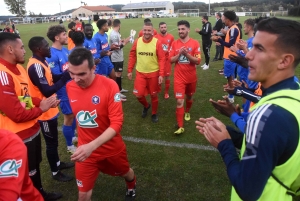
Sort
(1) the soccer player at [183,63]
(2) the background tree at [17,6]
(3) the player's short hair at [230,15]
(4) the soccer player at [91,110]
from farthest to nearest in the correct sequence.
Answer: (2) the background tree at [17,6]
(3) the player's short hair at [230,15]
(1) the soccer player at [183,63]
(4) the soccer player at [91,110]

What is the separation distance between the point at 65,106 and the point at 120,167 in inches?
83.7

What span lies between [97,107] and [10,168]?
4.41ft

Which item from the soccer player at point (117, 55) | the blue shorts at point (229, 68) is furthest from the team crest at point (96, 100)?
the blue shorts at point (229, 68)

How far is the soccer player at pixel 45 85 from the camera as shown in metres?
3.48

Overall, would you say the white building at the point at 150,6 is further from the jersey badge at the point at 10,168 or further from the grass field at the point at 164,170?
the jersey badge at the point at 10,168

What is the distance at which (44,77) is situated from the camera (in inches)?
139

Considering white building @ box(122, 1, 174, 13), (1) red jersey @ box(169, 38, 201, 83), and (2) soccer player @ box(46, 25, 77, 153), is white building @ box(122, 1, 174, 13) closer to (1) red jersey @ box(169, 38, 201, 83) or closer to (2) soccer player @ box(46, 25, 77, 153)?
(1) red jersey @ box(169, 38, 201, 83)

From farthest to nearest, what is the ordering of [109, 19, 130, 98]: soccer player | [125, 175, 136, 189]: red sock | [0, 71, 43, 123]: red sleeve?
[109, 19, 130, 98]: soccer player < [125, 175, 136, 189]: red sock < [0, 71, 43, 123]: red sleeve

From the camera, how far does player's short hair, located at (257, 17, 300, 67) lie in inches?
54.1

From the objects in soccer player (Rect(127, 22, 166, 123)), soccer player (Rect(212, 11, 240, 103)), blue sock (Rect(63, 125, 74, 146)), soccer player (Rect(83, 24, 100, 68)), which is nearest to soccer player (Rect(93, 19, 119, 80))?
soccer player (Rect(83, 24, 100, 68))

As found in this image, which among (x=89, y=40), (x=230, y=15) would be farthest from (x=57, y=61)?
(x=230, y=15)

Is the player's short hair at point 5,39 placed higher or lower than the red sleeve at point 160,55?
higher

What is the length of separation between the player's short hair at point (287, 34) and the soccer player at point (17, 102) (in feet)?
8.55

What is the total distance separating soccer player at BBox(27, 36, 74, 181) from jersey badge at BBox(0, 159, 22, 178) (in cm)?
214
